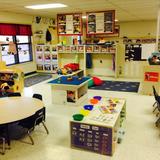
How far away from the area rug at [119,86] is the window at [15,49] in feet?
13.1

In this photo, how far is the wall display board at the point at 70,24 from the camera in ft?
21.1

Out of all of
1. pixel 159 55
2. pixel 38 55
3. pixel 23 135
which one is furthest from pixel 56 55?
pixel 23 135

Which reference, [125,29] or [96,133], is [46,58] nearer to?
[125,29]

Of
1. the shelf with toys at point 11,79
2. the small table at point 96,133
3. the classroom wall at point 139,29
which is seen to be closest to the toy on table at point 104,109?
the small table at point 96,133

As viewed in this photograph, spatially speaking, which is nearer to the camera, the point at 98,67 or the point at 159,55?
the point at 159,55

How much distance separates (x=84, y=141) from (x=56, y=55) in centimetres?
675

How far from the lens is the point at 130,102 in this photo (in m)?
5.77

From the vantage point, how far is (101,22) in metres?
6.10

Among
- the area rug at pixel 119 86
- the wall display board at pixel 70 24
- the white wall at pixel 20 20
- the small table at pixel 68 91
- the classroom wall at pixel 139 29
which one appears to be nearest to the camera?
the small table at pixel 68 91

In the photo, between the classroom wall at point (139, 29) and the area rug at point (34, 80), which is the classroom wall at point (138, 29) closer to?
the classroom wall at point (139, 29)

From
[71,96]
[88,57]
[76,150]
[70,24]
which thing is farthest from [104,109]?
[88,57]

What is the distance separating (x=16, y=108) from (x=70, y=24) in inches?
148

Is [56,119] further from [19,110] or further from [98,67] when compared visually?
[98,67]

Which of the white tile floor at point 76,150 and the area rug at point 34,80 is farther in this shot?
the area rug at point 34,80
